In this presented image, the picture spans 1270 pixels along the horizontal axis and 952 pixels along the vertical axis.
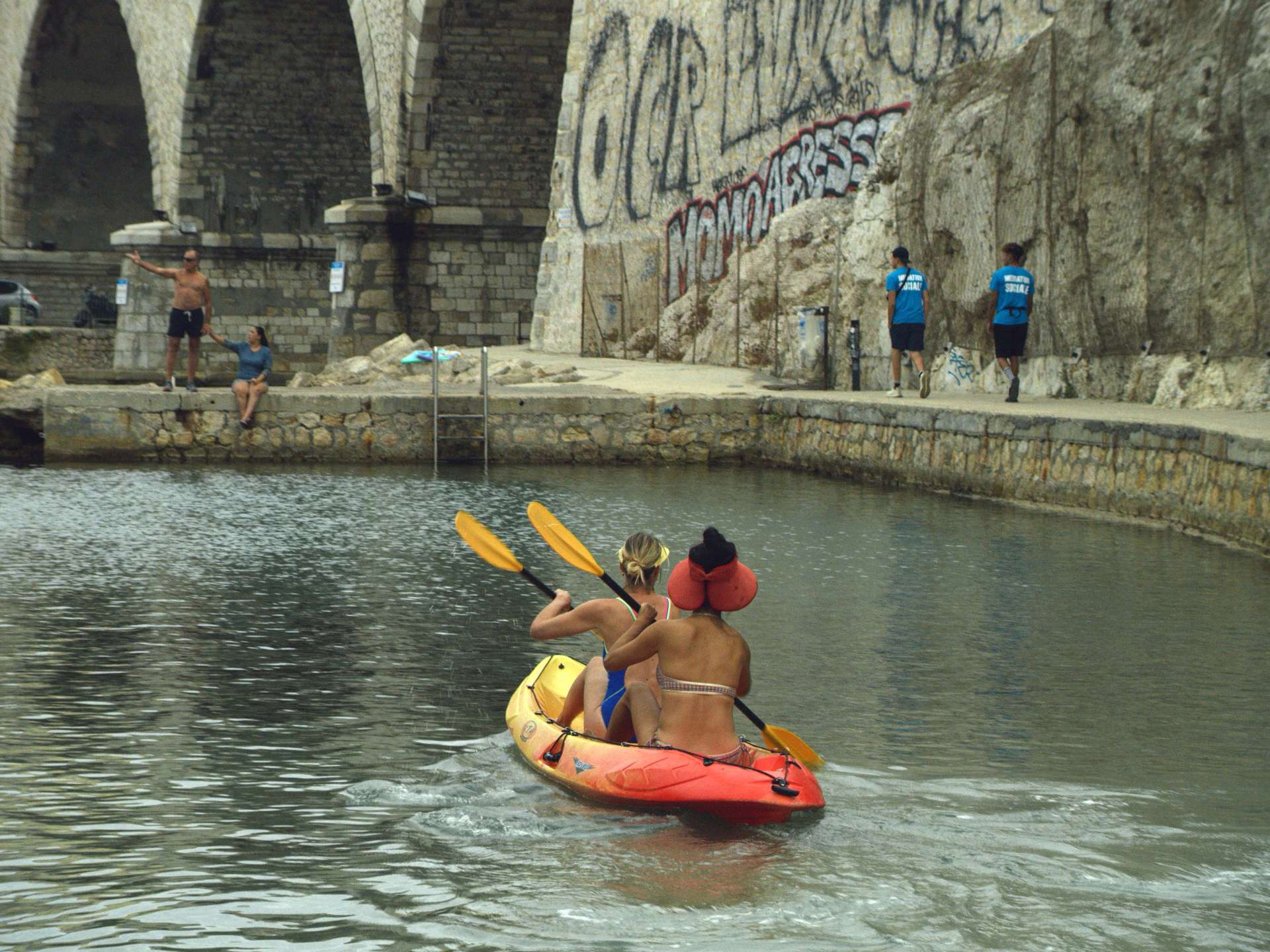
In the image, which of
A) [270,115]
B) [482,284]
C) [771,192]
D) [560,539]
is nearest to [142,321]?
[270,115]

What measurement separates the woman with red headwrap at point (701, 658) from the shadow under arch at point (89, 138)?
144ft

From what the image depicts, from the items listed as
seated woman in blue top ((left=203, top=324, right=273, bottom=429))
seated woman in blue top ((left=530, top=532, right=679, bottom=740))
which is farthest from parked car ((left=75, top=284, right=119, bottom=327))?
seated woman in blue top ((left=530, top=532, right=679, bottom=740))

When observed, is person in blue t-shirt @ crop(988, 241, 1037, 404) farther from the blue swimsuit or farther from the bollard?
the blue swimsuit

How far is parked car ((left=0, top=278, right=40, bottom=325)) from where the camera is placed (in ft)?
130

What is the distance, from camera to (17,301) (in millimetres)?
40156

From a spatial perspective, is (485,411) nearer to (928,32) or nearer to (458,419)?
(458,419)

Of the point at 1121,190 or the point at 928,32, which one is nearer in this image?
the point at 1121,190

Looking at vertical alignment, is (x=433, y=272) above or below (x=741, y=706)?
above

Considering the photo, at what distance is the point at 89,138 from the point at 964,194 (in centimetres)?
3762

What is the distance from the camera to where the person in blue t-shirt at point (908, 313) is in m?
15.7

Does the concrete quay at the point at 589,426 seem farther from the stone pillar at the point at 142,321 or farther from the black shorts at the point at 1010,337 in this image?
the stone pillar at the point at 142,321

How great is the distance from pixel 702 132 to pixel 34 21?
2587 cm

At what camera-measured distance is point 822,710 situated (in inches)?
260

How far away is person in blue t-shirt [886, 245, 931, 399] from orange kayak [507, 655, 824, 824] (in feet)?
34.6
